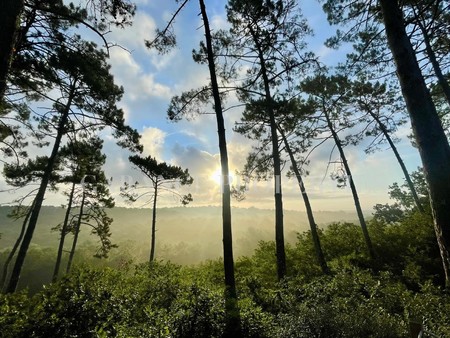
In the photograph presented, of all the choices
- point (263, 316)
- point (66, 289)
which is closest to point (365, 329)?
point (263, 316)

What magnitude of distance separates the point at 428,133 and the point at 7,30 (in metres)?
5.20

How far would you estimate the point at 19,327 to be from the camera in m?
3.34

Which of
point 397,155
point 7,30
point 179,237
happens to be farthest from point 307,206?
point 179,237

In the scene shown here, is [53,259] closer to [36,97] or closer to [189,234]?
[36,97]

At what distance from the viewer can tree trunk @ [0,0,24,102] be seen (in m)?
2.86

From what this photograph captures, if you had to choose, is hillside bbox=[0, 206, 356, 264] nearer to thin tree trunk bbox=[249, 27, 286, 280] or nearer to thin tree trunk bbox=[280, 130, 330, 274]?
thin tree trunk bbox=[280, 130, 330, 274]

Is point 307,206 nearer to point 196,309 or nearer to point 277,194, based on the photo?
point 277,194

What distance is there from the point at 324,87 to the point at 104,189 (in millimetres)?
17130

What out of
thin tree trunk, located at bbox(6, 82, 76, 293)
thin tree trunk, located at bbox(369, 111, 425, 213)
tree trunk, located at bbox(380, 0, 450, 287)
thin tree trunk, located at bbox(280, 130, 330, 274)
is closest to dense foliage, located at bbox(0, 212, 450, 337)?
tree trunk, located at bbox(380, 0, 450, 287)

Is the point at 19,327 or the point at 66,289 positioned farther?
the point at 66,289

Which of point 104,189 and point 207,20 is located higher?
point 207,20

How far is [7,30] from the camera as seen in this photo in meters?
2.89

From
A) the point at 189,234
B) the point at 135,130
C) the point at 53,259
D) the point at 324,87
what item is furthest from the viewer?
the point at 189,234

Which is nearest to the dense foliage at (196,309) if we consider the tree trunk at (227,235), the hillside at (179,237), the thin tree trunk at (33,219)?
the tree trunk at (227,235)
